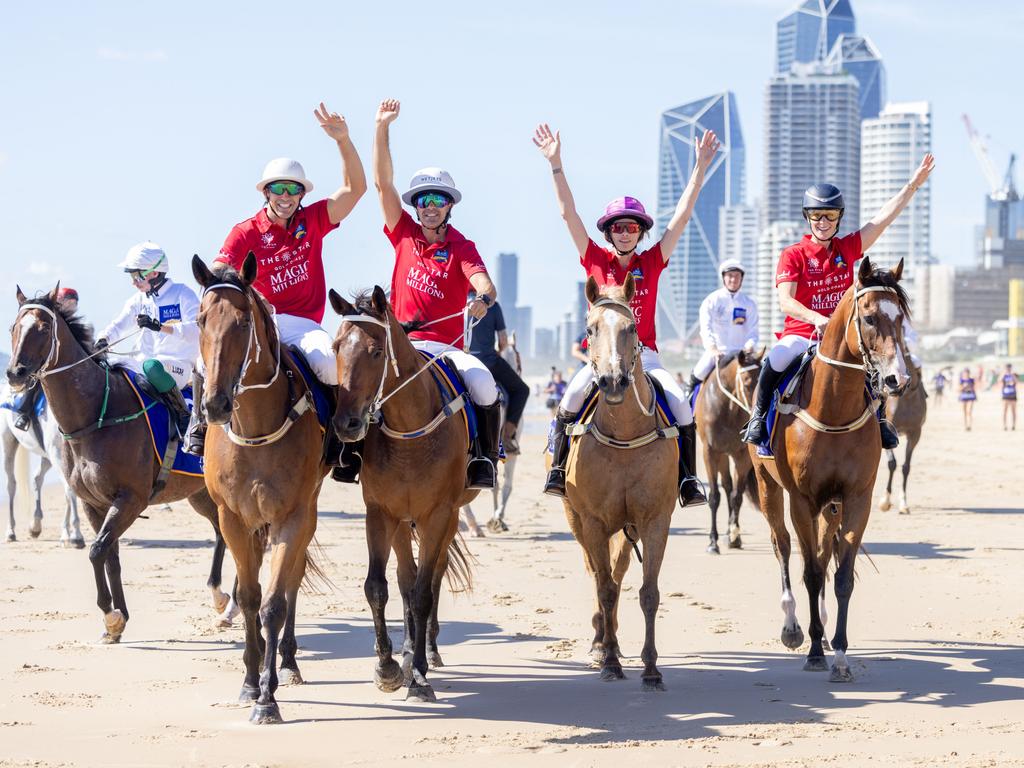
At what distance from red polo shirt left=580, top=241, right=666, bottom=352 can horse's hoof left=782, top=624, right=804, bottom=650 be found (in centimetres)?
232

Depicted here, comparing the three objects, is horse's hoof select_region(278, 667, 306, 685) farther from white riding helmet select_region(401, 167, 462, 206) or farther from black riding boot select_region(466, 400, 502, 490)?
white riding helmet select_region(401, 167, 462, 206)

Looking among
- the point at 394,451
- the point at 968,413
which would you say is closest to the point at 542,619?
the point at 394,451

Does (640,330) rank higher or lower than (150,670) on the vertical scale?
higher

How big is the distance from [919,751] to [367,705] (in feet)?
10.6

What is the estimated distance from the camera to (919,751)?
6.76 m

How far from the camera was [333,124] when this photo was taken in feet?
30.5

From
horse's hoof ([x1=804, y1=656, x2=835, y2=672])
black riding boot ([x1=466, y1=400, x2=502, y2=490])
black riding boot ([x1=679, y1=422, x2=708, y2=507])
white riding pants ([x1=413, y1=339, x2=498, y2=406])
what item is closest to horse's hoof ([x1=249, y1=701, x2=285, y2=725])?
black riding boot ([x1=466, y1=400, x2=502, y2=490])

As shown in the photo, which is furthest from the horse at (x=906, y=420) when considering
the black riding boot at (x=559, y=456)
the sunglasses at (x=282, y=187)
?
the sunglasses at (x=282, y=187)

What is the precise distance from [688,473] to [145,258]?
477 cm

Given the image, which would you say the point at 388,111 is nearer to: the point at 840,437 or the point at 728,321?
the point at 840,437

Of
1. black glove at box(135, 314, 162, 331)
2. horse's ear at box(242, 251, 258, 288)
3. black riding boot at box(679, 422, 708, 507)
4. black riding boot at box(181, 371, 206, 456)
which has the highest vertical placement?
horse's ear at box(242, 251, 258, 288)

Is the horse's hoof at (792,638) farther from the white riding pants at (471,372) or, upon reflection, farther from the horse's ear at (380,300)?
the horse's ear at (380,300)

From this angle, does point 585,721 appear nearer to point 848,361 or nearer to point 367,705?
point 367,705

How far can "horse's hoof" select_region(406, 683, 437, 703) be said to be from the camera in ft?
26.8
